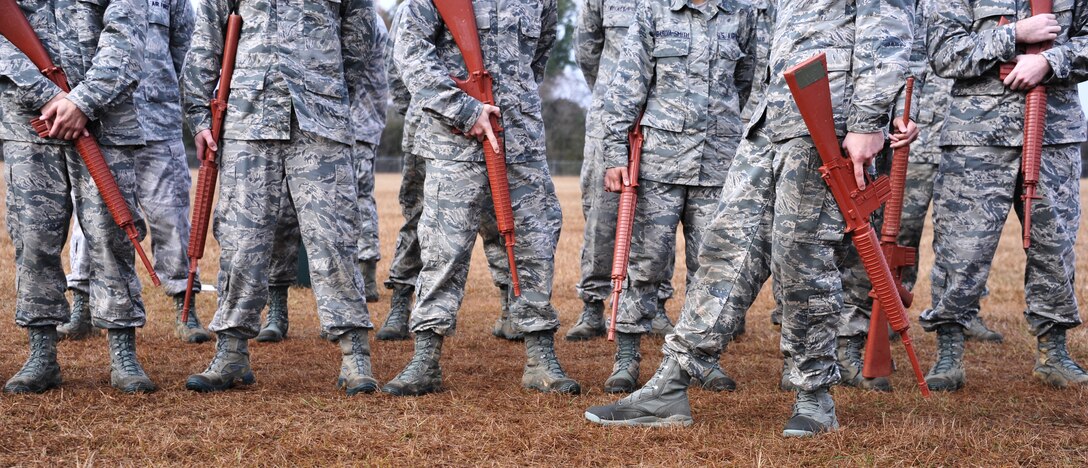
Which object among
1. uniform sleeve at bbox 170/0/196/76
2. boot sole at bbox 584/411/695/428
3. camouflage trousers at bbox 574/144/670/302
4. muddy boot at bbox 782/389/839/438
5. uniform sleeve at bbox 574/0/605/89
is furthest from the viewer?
uniform sleeve at bbox 574/0/605/89

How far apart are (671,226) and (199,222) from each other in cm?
234

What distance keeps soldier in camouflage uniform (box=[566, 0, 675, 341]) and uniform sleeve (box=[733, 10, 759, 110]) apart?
112 cm

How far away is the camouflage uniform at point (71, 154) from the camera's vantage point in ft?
15.5

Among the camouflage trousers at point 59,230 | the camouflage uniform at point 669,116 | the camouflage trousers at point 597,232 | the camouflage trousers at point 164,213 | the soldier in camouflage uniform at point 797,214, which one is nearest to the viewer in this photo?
the soldier in camouflage uniform at point 797,214

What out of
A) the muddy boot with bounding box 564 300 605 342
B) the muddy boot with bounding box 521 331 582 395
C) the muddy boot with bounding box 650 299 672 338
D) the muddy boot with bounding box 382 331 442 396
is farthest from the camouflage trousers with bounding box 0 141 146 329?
the muddy boot with bounding box 650 299 672 338

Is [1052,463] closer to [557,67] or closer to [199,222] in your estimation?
[199,222]

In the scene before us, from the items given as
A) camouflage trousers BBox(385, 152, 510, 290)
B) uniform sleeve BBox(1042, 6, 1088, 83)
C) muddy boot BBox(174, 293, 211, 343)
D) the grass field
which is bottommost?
the grass field

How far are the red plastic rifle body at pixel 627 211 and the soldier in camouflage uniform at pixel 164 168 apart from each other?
112 inches

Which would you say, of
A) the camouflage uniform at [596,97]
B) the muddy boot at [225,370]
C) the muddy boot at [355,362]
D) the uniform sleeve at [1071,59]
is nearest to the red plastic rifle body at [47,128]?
the muddy boot at [225,370]

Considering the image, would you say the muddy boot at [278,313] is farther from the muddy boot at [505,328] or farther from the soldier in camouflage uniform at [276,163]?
the soldier in camouflage uniform at [276,163]

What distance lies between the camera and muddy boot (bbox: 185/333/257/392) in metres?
4.91

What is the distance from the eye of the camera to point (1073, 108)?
5418 mm

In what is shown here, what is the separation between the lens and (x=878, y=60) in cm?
396

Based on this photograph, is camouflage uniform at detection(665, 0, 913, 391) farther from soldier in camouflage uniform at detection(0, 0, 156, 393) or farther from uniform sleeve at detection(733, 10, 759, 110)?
soldier in camouflage uniform at detection(0, 0, 156, 393)
